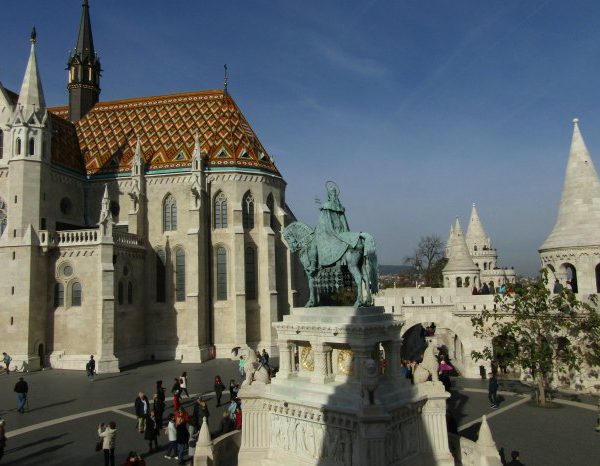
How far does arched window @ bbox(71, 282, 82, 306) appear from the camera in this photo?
2359cm

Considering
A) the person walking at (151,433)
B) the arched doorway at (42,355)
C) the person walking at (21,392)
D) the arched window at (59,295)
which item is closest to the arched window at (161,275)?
the arched window at (59,295)

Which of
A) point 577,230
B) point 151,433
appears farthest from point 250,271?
point 151,433

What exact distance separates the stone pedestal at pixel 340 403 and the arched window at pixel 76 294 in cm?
1762

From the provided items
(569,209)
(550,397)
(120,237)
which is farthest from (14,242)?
(569,209)

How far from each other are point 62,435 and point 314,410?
8.07 meters

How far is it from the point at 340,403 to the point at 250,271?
68.5 ft

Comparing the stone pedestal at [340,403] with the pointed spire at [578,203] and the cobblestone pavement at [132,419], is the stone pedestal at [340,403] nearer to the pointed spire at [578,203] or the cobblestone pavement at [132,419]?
the cobblestone pavement at [132,419]

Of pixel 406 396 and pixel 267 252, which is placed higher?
pixel 267 252

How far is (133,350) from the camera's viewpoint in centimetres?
2548

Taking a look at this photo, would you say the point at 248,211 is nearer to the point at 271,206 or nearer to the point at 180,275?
the point at 271,206

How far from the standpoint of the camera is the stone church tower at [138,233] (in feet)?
75.8

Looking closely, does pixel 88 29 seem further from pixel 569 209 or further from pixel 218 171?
pixel 569 209

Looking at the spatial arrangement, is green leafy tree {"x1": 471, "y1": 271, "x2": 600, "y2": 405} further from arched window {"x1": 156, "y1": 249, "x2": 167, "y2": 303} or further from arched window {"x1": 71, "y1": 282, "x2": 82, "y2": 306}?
arched window {"x1": 71, "y1": 282, "x2": 82, "y2": 306}

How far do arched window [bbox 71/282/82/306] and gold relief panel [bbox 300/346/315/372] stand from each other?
1820cm
